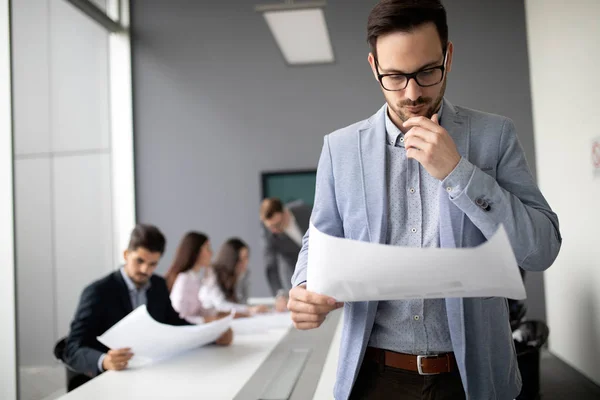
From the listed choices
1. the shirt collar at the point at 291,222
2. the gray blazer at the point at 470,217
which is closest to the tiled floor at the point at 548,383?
the shirt collar at the point at 291,222

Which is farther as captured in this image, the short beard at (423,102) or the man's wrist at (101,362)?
the man's wrist at (101,362)

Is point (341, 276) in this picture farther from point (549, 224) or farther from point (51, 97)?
point (51, 97)

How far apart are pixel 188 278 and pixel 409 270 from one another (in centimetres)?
332

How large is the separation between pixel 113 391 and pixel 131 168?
4.71 m

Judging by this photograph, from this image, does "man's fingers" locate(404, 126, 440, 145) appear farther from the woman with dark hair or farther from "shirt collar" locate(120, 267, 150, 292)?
the woman with dark hair

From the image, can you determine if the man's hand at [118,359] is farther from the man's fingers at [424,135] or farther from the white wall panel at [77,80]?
the white wall panel at [77,80]

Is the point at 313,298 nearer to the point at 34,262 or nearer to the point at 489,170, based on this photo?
the point at 489,170

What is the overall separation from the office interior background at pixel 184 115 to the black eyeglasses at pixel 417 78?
351 cm

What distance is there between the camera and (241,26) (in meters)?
6.45

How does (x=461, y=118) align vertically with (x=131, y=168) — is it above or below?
below

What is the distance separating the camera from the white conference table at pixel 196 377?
2047 mm

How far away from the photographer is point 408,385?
1104 mm

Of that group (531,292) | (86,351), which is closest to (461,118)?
(86,351)

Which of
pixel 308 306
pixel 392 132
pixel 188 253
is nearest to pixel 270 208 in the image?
pixel 188 253
